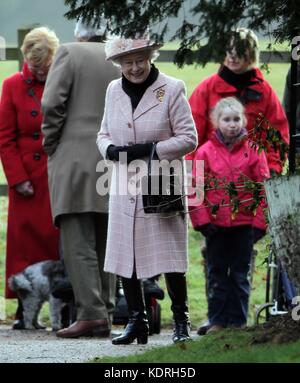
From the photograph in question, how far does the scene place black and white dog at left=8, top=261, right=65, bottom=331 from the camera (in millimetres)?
10977

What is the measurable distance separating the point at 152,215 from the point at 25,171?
2625 millimetres

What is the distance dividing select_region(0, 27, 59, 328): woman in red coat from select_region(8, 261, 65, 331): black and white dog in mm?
138

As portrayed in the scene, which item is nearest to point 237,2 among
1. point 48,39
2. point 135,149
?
point 135,149

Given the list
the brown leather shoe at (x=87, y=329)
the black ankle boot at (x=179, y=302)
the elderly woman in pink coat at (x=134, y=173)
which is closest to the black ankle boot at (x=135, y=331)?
the elderly woman in pink coat at (x=134, y=173)

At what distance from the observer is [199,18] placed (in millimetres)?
6289

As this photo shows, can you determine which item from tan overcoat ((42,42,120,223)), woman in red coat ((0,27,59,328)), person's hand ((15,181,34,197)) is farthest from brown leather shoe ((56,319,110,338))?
person's hand ((15,181,34,197))

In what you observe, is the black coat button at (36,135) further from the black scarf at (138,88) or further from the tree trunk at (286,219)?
the tree trunk at (286,219)

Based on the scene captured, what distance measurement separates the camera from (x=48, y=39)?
36.3 ft

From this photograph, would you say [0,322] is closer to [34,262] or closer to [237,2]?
[34,262]

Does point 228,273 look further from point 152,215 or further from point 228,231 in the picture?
point 152,215

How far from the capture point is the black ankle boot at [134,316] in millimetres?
8742

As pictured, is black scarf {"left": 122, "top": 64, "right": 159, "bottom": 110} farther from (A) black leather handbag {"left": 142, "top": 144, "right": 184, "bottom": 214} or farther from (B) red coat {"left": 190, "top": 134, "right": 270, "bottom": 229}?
(B) red coat {"left": 190, "top": 134, "right": 270, "bottom": 229}

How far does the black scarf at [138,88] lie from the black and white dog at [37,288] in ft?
8.45

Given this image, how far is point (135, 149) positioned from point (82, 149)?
160 centimetres
